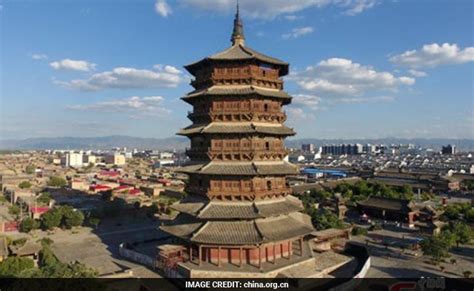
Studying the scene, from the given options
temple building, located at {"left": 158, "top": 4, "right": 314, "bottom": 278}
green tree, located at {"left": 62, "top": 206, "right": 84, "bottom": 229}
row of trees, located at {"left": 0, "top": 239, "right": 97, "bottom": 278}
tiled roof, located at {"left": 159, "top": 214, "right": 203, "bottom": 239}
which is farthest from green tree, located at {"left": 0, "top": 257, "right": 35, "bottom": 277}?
green tree, located at {"left": 62, "top": 206, "right": 84, "bottom": 229}

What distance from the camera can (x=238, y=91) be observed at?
31969mm

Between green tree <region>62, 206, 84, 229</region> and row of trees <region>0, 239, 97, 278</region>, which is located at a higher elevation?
row of trees <region>0, 239, 97, 278</region>

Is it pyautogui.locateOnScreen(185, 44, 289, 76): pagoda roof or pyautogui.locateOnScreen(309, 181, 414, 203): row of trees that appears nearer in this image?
pyautogui.locateOnScreen(185, 44, 289, 76): pagoda roof

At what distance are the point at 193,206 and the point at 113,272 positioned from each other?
8.93 m

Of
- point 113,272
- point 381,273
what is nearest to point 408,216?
point 381,273

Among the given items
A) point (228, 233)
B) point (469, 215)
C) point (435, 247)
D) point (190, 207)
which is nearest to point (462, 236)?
point (435, 247)

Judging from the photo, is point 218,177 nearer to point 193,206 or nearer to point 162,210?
point 193,206

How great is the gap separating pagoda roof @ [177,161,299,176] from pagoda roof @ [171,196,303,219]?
2.58 m

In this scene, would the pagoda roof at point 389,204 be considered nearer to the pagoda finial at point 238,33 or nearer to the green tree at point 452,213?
the green tree at point 452,213

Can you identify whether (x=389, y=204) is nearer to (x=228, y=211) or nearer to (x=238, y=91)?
(x=228, y=211)

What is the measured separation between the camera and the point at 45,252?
39.3m

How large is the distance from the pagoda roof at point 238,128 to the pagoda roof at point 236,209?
5.78m

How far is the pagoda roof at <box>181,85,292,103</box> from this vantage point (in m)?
31.8

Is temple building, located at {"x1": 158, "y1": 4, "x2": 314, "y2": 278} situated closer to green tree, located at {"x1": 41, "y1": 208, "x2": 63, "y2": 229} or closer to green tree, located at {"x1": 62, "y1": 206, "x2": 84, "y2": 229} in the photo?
green tree, located at {"x1": 62, "y1": 206, "x2": 84, "y2": 229}
